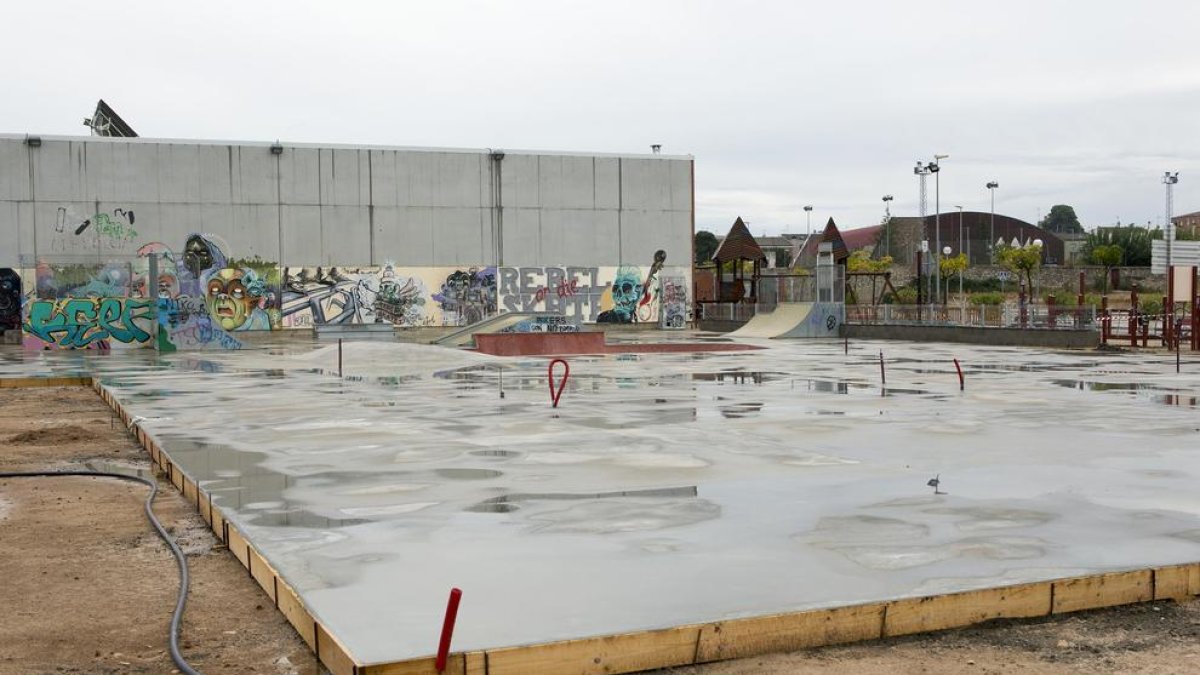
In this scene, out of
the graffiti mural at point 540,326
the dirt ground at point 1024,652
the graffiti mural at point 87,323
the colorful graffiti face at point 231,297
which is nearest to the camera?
the dirt ground at point 1024,652

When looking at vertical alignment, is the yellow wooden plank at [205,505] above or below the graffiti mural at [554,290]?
below

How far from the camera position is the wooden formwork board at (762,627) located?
598cm

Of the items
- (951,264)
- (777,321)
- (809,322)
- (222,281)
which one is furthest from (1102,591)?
(951,264)

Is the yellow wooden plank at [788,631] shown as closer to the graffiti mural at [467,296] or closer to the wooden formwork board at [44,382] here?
the wooden formwork board at [44,382]

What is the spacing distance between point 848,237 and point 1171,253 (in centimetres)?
11176

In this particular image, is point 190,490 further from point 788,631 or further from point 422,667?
point 788,631

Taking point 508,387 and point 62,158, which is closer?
point 508,387

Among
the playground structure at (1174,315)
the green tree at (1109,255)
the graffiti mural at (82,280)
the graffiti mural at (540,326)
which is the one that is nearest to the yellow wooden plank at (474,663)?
the playground structure at (1174,315)

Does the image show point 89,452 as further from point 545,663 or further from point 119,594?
point 545,663

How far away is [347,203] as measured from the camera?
61750mm

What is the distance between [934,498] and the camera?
1037 cm

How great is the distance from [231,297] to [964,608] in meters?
57.1

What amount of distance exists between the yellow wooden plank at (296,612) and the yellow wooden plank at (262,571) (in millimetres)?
153

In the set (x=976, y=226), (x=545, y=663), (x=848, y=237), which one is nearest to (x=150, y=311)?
(x=545, y=663)
